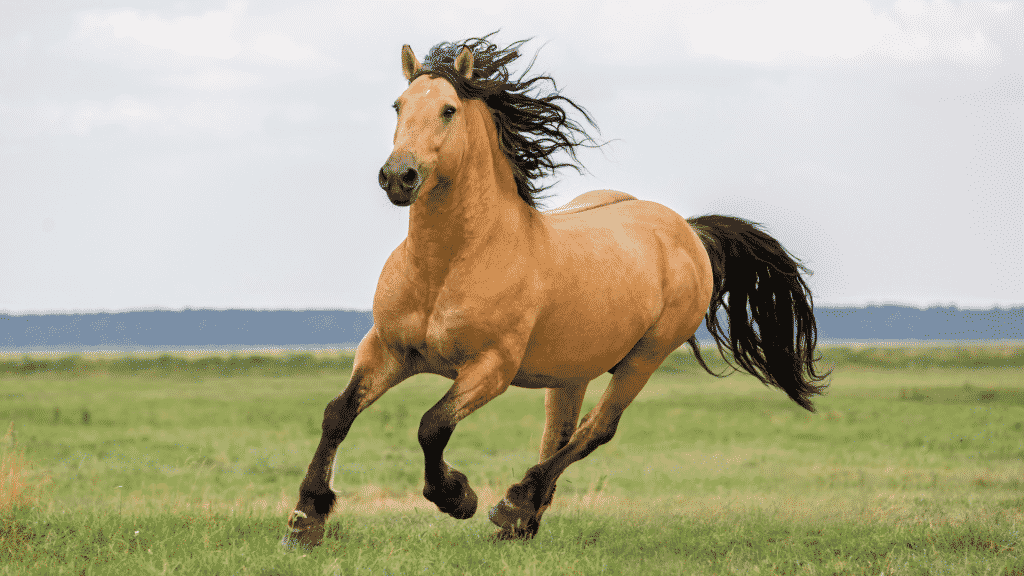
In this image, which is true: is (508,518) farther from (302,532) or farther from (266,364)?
(266,364)

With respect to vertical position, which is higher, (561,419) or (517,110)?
(517,110)

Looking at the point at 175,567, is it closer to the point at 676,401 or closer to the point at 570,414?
the point at 570,414

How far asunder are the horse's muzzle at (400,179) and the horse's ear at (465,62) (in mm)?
877

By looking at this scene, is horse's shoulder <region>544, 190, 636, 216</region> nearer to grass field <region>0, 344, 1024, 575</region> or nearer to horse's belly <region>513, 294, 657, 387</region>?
horse's belly <region>513, 294, 657, 387</region>

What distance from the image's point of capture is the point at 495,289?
495 centimetres

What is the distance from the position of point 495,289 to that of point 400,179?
A: 102 cm

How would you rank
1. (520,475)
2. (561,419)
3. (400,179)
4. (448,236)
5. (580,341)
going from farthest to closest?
1. (520,475)
2. (561,419)
3. (580,341)
4. (448,236)
5. (400,179)

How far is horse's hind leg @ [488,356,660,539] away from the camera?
5699mm

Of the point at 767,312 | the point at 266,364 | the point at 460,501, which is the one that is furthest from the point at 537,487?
the point at 266,364

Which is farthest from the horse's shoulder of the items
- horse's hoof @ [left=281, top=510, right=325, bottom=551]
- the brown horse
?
horse's hoof @ [left=281, top=510, right=325, bottom=551]

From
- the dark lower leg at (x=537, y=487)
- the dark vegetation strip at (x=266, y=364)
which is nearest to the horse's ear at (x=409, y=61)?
the dark lower leg at (x=537, y=487)

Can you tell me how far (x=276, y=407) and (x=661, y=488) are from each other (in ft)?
47.8

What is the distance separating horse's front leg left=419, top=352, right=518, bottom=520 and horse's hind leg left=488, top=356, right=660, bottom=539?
70 centimetres

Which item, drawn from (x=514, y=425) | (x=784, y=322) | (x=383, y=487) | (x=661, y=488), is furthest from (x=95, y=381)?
(x=784, y=322)
